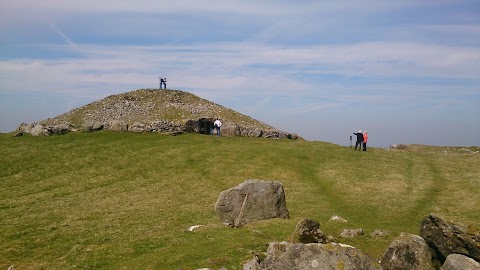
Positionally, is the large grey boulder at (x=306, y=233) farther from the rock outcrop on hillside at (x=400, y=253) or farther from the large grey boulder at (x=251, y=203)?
the large grey boulder at (x=251, y=203)

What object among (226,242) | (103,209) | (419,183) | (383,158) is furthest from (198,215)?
(383,158)

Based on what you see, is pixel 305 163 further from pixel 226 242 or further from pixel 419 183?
pixel 226 242

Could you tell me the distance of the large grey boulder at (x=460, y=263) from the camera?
2011 cm

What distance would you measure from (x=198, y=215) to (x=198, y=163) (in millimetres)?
20793

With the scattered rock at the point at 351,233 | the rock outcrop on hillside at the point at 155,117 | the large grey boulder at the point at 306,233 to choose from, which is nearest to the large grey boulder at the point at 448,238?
the large grey boulder at the point at 306,233

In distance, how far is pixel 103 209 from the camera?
1913 inches

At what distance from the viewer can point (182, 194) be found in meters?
53.9

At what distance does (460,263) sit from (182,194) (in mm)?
37776

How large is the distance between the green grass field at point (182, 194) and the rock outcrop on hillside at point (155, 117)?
399cm

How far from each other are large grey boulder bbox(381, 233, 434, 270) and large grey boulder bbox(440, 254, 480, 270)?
1106 millimetres

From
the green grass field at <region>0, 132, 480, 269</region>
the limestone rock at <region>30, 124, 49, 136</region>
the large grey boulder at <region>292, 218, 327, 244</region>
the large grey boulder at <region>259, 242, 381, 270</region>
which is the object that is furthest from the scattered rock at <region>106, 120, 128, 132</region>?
the large grey boulder at <region>259, 242, 381, 270</region>

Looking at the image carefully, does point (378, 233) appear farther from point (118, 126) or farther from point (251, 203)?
point (118, 126)

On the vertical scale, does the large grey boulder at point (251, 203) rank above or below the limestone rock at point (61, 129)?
below

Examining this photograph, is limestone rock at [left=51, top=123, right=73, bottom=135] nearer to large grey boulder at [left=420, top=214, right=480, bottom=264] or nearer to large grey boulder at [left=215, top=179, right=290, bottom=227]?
large grey boulder at [left=215, top=179, right=290, bottom=227]
